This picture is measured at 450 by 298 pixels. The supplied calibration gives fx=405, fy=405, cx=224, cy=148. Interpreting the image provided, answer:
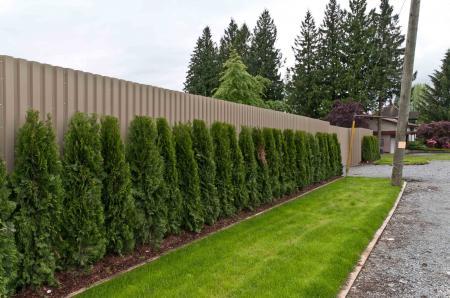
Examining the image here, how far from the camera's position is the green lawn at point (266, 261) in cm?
390

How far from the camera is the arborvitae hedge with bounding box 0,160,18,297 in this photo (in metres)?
3.18

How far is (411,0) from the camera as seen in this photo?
12414 mm

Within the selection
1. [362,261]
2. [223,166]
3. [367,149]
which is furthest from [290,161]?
[367,149]

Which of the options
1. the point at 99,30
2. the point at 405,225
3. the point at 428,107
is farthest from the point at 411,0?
the point at 428,107

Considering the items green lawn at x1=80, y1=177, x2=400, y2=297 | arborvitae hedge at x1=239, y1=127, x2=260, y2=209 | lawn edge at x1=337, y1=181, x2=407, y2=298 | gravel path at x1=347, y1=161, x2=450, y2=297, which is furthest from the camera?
arborvitae hedge at x1=239, y1=127, x2=260, y2=209

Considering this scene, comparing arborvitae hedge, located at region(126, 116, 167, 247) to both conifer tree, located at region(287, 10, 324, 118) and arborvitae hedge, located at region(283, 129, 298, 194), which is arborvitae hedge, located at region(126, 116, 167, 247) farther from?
conifer tree, located at region(287, 10, 324, 118)

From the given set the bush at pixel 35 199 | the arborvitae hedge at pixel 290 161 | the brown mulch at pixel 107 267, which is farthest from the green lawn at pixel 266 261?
the arborvitae hedge at pixel 290 161

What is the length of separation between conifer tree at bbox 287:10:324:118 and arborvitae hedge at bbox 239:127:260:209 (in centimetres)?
3702

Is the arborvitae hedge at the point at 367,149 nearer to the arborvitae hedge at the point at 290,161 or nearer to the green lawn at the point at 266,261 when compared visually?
the arborvitae hedge at the point at 290,161

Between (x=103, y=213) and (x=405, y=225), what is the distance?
577 centimetres

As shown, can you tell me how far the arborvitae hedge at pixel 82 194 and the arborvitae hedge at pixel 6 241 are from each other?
64 cm

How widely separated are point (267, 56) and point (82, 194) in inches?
1708

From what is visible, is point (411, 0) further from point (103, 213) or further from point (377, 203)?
point (103, 213)

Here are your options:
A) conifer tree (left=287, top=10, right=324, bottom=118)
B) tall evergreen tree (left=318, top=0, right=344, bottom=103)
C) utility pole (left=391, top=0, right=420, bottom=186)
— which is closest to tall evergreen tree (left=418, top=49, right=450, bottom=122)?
tall evergreen tree (left=318, top=0, right=344, bottom=103)
